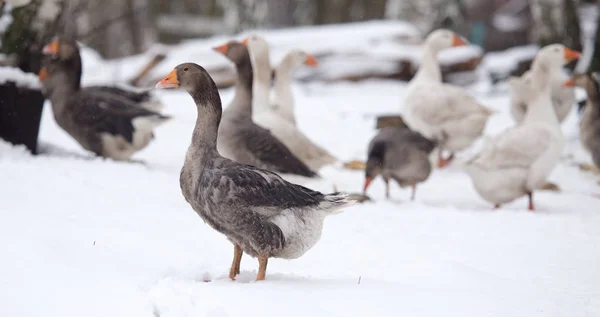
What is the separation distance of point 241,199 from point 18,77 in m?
3.97

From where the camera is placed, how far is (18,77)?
22.6ft

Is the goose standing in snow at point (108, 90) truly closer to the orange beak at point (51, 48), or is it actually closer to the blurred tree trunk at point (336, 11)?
the orange beak at point (51, 48)

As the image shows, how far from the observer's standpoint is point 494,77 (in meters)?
15.4

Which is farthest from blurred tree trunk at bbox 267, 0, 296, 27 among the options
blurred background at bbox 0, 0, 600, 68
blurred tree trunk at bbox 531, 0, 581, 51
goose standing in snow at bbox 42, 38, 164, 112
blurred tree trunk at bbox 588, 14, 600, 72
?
goose standing in snow at bbox 42, 38, 164, 112

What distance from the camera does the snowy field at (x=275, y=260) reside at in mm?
3514

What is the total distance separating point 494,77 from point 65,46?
400 inches

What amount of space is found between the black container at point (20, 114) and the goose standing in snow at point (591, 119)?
19.4ft

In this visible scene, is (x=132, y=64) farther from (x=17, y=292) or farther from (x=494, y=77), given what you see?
(x=17, y=292)

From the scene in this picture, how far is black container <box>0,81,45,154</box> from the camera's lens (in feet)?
22.3

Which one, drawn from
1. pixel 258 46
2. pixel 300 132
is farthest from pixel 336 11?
pixel 300 132

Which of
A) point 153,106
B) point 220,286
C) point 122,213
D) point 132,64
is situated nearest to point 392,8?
point 132,64

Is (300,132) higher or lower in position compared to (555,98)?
lower

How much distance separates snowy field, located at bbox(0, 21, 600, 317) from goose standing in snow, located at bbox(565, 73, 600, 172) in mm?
666

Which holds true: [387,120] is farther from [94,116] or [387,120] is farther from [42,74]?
[42,74]
